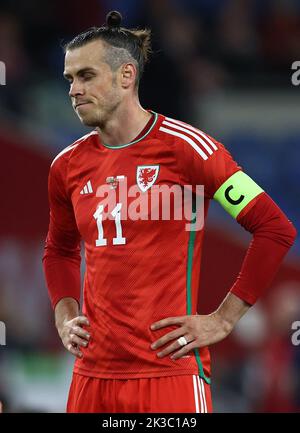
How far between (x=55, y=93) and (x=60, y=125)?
1.16ft

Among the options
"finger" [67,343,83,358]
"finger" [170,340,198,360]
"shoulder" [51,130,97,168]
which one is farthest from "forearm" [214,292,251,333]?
"shoulder" [51,130,97,168]

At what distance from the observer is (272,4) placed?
10062mm

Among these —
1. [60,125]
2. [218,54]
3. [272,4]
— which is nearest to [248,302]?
[60,125]

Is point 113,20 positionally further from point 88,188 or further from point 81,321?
point 81,321

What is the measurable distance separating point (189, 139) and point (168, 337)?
0.77 meters

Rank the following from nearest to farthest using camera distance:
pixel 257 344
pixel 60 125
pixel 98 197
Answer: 1. pixel 98 197
2. pixel 257 344
3. pixel 60 125

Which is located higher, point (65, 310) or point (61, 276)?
point (61, 276)

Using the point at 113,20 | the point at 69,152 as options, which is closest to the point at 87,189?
the point at 69,152

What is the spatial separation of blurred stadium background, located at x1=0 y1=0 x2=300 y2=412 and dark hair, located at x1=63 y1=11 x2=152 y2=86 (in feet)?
5.78

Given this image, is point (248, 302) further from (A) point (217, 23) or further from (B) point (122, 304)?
(A) point (217, 23)

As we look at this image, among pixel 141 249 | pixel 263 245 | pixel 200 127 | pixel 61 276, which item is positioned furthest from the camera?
pixel 200 127

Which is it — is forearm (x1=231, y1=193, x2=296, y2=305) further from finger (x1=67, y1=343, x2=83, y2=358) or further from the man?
finger (x1=67, y1=343, x2=83, y2=358)

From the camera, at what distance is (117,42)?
391cm

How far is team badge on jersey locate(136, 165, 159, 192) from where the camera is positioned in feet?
12.2
